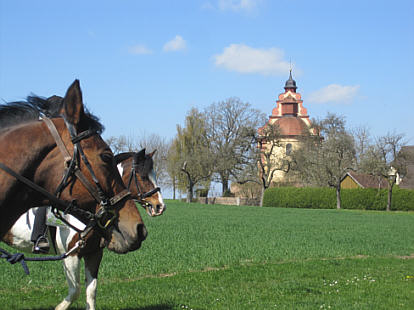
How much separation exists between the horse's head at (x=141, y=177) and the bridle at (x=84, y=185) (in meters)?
5.30

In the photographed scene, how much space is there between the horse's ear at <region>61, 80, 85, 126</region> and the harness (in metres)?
0.05

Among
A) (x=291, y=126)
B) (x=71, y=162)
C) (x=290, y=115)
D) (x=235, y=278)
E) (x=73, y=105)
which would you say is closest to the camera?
(x=71, y=162)

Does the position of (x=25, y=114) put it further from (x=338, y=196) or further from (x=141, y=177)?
(x=338, y=196)

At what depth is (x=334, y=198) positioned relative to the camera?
62344mm

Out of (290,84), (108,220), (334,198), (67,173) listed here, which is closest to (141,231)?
(108,220)

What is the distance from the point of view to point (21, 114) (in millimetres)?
3914

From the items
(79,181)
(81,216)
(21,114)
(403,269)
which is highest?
(21,114)

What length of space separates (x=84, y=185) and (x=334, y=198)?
61243 mm

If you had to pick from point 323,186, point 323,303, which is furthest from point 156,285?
point 323,186

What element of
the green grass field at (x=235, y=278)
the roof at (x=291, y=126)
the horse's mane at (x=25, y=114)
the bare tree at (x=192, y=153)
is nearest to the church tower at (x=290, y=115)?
the roof at (x=291, y=126)

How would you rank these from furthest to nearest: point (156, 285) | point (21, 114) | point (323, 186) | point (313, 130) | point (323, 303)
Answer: point (313, 130), point (323, 186), point (156, 285), point (323, 303), point (21, 114)

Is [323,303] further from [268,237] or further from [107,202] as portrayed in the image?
[268,237]

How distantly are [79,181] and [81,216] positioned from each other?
273mm

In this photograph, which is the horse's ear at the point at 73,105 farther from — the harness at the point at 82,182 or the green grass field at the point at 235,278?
the green grass field at the point at 235,278
